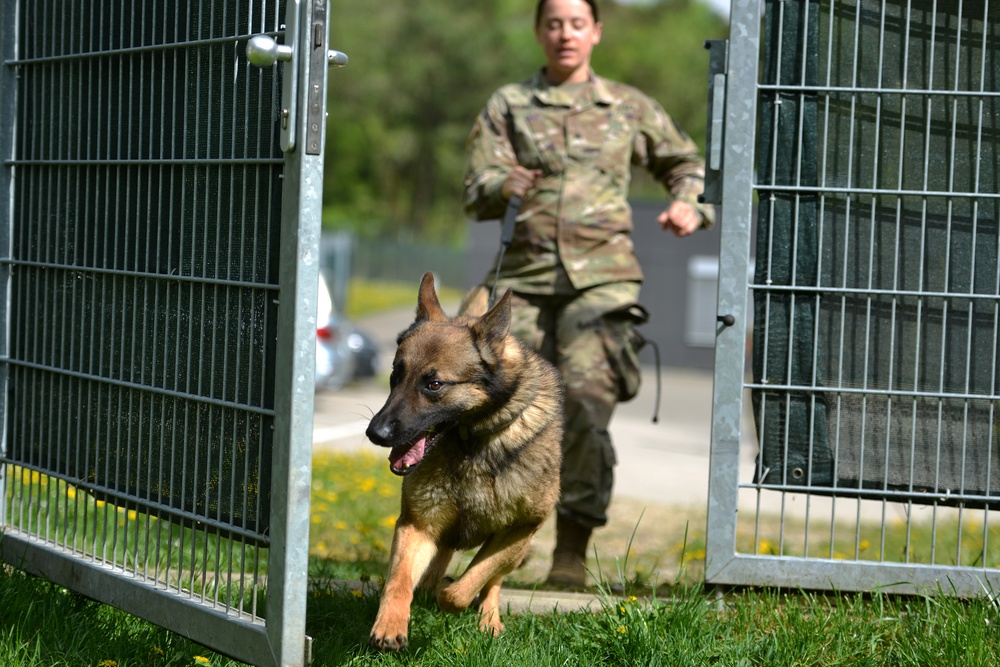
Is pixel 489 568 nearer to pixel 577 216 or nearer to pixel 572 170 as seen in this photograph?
pixel 577 216

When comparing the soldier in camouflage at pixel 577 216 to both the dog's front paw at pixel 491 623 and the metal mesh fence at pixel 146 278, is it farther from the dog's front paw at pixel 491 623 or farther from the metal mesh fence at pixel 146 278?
the metal mesh fence at pixel 146 278

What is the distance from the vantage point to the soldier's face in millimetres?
5527

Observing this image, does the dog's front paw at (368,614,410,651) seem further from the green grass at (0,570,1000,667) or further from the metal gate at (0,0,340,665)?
the metal gate at (0,0,340,665)

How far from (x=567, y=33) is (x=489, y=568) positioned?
2.67 m

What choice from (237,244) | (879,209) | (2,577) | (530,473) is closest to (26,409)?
(2,577)

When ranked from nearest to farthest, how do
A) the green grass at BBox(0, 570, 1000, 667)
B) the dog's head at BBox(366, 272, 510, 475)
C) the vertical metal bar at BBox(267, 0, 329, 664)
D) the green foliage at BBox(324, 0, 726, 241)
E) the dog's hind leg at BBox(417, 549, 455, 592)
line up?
the vertical metal bar at BBox(267, 0, 329, 664) < the green grass at BBox(0, 570, 1000, 667) < the dog's head at BBox(366, 272, 510, 475) < the dog's hind leg at BBox(417, 549, 455, 592) < the green foliage at BBox(324, 0, 726, 241)

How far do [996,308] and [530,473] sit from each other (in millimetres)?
1860

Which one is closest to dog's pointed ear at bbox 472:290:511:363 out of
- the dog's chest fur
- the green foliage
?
the dog's chest fur

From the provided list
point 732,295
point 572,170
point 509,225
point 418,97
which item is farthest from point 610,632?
point 418,97

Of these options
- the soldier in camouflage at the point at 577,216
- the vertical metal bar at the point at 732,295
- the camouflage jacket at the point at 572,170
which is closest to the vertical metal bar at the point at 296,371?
the vertical metal bar at the point at 732,295

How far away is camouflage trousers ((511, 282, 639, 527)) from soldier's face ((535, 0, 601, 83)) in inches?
43.6

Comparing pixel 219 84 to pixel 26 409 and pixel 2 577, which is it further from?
pixel 2 577

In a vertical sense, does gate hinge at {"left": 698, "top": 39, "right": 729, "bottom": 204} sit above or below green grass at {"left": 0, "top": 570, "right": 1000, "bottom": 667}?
above

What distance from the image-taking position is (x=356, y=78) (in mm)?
53125
